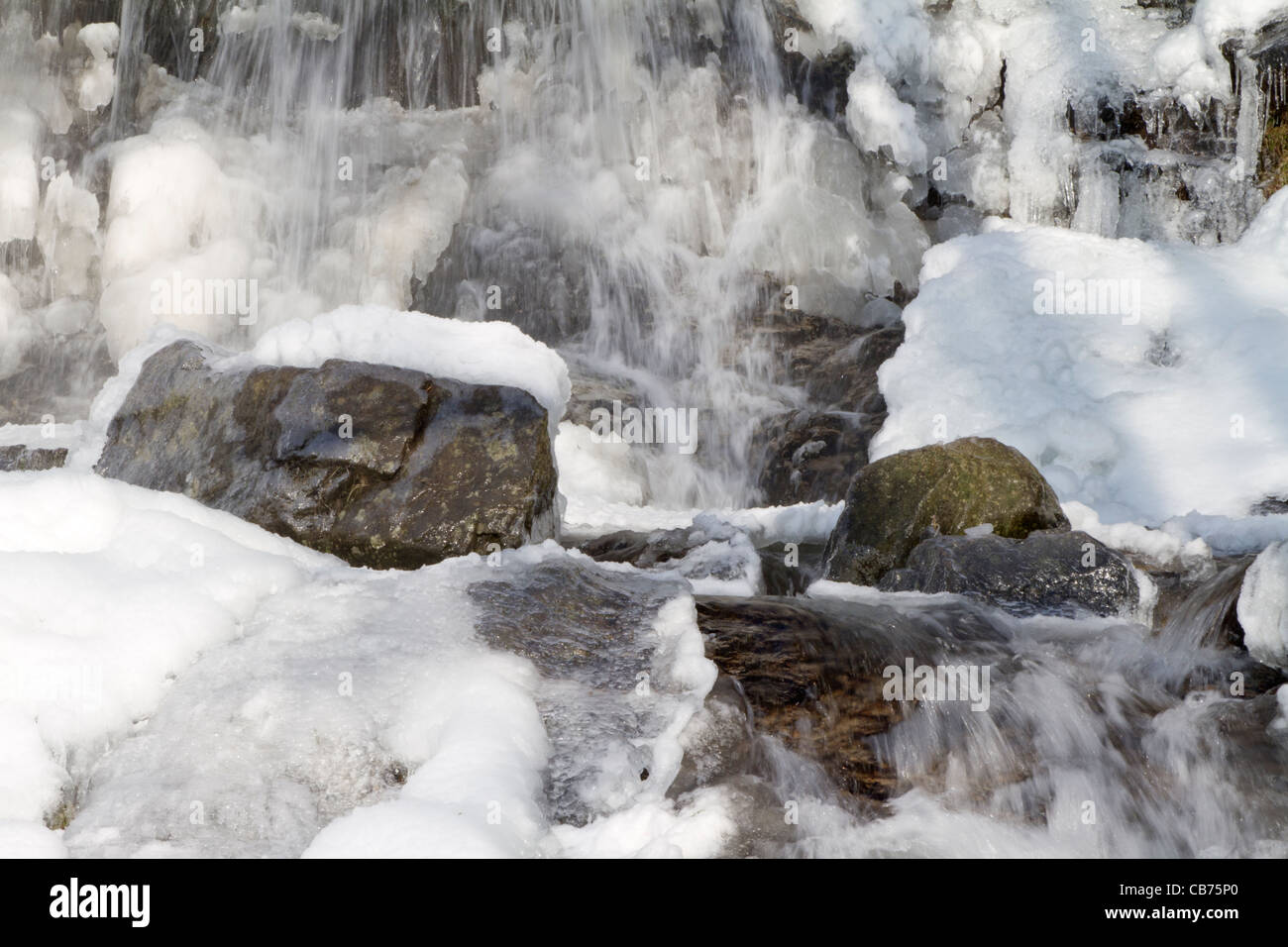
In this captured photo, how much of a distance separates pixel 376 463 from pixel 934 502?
2766 millimetres

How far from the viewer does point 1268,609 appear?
3639 millimetres

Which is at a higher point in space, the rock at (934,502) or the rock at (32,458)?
the rock at (32,458)

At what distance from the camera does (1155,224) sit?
32.5 feet

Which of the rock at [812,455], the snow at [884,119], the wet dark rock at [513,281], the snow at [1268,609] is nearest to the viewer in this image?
the snow at [1268,609]

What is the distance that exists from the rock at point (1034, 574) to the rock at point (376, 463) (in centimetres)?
181

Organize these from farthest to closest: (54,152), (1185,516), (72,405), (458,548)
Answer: (54,152) < (72,405) < (1185,516) < (458,548)

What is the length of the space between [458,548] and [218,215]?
10657 mm

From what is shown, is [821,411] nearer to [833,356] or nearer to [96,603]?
[833,356]

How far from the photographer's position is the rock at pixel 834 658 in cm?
316

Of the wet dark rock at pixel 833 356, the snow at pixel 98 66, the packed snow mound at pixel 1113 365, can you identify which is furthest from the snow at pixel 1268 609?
the snow at pixel 98 66

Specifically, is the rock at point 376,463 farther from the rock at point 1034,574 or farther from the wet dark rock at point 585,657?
the rock at point 1034,574

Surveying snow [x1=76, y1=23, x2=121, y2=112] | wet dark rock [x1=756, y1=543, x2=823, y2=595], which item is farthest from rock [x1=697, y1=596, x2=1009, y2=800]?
snow [x1=76, y1=23, x2=121, y2=112]

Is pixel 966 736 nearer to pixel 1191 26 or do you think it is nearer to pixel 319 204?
pixel 1191 26

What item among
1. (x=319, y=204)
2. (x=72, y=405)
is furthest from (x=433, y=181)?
(x=72, y=405)
